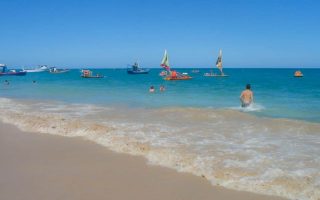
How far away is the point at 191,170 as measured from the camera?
275 inches

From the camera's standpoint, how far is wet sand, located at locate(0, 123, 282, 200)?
5711 mm

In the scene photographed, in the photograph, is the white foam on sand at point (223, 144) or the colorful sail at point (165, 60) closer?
the white foam on sand at point (223, 144)

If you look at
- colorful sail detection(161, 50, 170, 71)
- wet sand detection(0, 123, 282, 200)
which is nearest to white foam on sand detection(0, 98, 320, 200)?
wet sand detection(0, 123, 282, 200)

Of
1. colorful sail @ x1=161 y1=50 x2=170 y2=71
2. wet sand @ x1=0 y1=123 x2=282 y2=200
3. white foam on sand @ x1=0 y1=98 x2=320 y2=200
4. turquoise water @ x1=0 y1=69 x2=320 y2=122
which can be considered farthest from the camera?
colorful sail @ x1=161 y1=50 x2=170 y2=71

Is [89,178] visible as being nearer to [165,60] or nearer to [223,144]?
[223,144]

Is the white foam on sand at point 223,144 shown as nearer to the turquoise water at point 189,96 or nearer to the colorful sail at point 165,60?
the turquoise water at point 189,96

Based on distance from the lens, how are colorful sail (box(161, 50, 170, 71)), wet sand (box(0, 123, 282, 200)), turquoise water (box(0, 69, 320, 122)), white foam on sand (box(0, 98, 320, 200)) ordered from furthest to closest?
colorful sail (box(161, 50, 170, 71)) → turquoise water (box(0, 69, 320, 122)) → white foam on sand (box(0, 98, 320, 200)) → wet sand (box(0, 123, 282, 200))

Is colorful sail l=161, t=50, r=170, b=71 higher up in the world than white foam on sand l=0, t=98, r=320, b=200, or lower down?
higher up

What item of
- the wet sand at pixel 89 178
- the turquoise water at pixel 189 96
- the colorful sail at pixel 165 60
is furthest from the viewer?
the colorful sail at pixel 165 60

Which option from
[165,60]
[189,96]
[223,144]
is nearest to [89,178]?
[223,144]

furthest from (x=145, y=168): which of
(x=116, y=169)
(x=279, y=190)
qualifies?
(x=279, y=190)

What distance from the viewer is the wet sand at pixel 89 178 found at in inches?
225

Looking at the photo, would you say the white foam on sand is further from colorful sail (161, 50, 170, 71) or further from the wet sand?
colorful sail (161, 50, 170, 71)

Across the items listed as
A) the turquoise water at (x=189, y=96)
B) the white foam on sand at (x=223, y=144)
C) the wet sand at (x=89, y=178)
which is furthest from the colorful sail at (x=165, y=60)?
the wet sand at (x=89, y=178)
